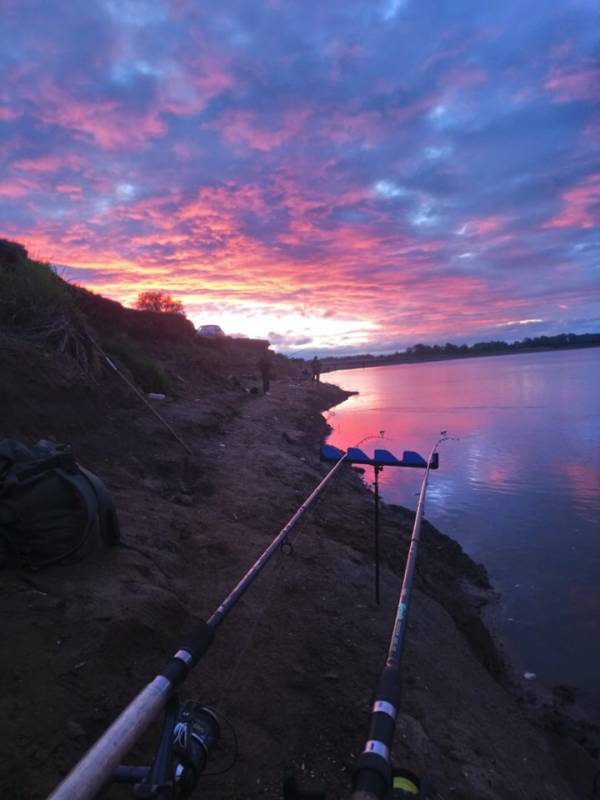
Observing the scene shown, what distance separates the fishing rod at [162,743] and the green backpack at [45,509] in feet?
7.46

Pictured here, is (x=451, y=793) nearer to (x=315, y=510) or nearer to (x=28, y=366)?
(x=315, y=510)

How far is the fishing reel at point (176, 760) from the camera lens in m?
1.86

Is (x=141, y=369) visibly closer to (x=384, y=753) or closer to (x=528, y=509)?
(x=528, y=509)

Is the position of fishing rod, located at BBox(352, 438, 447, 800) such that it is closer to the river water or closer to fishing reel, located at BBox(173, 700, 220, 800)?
fishing reel, located at BBox(173, 700, 220, 800)

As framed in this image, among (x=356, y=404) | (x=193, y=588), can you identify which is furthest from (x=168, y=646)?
(x=356, y=404)

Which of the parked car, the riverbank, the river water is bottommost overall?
the river water

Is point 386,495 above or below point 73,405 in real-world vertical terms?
below

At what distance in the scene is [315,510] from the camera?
9258 mm

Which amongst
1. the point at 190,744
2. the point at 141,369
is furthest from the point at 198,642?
the point at 141,369

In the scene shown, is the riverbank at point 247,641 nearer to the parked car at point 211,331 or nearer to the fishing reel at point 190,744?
the fishing reel at point 190,744

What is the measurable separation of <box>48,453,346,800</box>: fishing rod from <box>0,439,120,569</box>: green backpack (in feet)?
7.46

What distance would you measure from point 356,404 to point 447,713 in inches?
1499

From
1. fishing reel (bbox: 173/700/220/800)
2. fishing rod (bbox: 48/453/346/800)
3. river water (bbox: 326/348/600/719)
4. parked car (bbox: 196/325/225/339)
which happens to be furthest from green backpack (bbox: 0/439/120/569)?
parked car (bbox: 196/325/225/339)

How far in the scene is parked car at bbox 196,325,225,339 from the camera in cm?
4419
